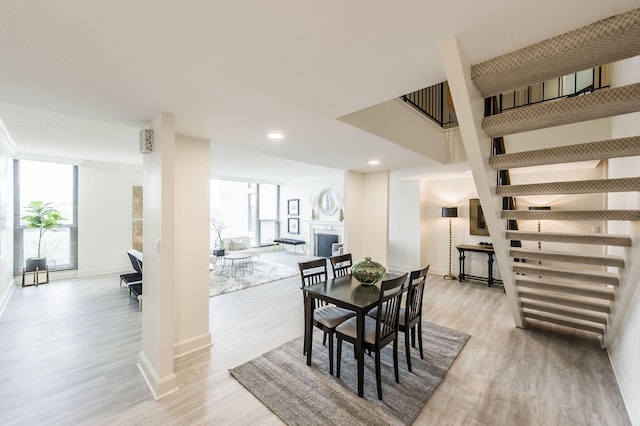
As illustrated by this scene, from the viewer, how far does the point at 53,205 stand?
552cm

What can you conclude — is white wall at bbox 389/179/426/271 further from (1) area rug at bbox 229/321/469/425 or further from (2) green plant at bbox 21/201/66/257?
(2) green plant at bbox 21/201/66/257

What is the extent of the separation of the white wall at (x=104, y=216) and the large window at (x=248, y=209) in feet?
8.25

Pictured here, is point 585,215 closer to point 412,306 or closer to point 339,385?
point 412,306

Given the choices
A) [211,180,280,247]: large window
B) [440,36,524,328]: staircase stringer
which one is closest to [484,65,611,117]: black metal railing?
[440,36,524,328]: staircase stringer

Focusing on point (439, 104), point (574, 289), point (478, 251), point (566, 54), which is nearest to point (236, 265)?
point (478, 251)

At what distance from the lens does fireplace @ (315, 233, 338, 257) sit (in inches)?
332

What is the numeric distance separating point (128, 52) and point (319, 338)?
120 inches

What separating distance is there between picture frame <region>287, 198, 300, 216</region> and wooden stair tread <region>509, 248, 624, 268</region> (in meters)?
7.48

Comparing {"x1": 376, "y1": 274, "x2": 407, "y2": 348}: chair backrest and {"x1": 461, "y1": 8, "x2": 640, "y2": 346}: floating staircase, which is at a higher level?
{"x1": 461, "y1": 8, "x2": 640, "y2": 346}: floating staircase

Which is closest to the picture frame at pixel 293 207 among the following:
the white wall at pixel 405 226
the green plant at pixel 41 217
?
the white wall at pixel 405 226

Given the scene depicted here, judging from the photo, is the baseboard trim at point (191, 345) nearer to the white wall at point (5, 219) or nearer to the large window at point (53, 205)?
the white wall at point (5, 219)

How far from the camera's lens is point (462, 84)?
4.30 feet

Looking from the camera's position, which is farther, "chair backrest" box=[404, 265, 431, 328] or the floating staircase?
"chair backrest" box=[404, 265, 431, 328]

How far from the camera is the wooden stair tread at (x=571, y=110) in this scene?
123 cm
